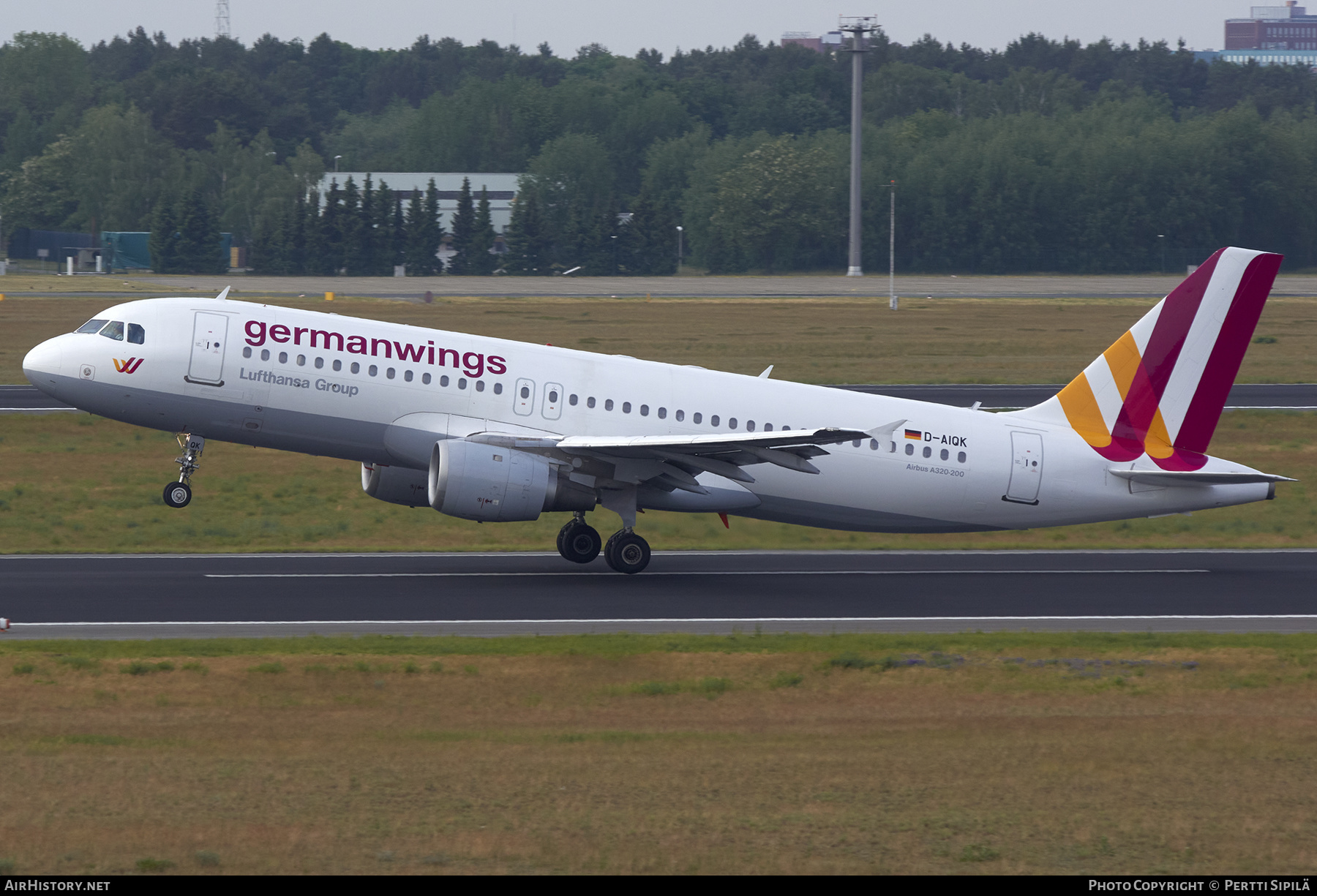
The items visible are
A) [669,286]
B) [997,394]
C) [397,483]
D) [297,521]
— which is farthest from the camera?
[669,286]

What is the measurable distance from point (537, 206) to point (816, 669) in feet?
423

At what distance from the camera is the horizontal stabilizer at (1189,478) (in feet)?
97.7

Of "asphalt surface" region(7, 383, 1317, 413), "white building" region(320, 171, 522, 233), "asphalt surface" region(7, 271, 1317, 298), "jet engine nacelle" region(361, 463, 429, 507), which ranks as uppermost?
"white building" region(320, 171, 522, 233)

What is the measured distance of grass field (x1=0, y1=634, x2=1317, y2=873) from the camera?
13.4 meters

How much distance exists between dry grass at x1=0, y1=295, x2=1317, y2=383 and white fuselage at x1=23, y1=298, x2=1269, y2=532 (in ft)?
89.7

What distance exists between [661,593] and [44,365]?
12.5 metres

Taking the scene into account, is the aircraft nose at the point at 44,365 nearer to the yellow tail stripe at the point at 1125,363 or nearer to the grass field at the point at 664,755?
the grass field at the point at 664,755

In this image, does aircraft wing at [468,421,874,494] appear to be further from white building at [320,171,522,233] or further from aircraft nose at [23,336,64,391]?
white building at [320,171,522,233]

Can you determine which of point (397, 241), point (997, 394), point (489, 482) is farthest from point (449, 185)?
point (489, 482)

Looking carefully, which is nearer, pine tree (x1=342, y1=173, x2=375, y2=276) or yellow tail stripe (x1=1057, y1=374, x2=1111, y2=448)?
yellow tail stripe (x1=1057, y1=374, x2=1111, y2=448)

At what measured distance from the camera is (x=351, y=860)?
42.4ft

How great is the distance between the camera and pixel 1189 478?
30062 millimetres

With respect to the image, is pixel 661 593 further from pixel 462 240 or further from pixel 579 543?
pixel 462 240

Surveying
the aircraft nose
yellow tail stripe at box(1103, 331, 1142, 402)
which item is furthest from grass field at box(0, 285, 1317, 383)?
the aircraft nose
